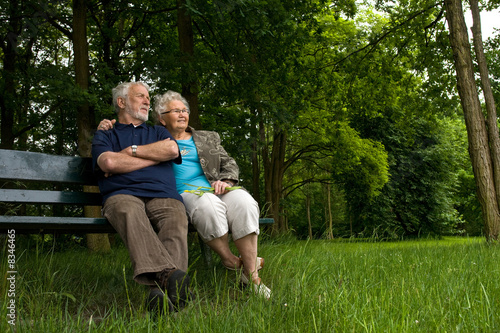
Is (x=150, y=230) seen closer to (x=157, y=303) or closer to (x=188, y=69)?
(x=157, y=303)

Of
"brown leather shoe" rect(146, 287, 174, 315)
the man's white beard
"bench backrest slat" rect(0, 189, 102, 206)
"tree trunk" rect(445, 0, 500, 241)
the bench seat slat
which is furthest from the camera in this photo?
"tree trunk" rect(445, 0, 500, 241)

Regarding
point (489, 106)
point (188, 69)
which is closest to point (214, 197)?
point (188, 69)

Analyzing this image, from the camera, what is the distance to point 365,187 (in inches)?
799

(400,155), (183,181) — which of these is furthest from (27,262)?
(400,155)

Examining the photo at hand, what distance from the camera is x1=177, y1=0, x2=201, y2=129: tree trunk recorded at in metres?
7.84

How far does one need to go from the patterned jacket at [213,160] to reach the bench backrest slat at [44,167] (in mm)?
859

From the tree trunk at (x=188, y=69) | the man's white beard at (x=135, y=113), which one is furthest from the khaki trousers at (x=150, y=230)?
the tree trunk at (x=188, y=69)

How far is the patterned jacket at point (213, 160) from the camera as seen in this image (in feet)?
13.0

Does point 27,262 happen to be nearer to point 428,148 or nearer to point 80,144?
point 80,144

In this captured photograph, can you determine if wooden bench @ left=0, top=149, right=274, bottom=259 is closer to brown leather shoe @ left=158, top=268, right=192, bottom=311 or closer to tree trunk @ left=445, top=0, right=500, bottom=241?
brown leather shoe @ left=158, top=268, right=192, bottom=311

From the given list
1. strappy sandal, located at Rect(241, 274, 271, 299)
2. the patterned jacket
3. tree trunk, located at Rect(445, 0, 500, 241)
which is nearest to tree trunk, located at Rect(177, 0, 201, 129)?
the patterned jacket

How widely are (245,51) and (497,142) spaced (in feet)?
14.3

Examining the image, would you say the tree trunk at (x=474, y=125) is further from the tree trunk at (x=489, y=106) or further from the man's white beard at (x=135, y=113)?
the man's white beard at (x=135, y=113)

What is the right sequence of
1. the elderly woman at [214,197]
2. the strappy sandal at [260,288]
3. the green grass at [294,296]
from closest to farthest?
the green grass at [294,296] → the strappy sandal at [260,288] → the elderly woman at [214,197]
